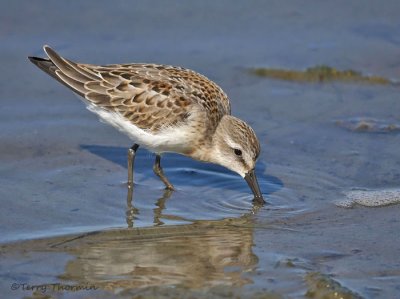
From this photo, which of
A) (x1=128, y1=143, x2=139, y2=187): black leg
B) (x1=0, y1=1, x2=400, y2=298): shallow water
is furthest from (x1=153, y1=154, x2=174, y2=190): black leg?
(x1=128, y1=143, x2=139, y2=187): black leg

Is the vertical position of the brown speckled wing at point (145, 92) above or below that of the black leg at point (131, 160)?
above

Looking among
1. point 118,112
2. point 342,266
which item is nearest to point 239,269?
point 342,266

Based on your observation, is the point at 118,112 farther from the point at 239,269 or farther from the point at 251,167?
the point at 239,269

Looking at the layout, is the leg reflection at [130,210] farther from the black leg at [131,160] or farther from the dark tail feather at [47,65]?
the dark tail feather at [47,65]

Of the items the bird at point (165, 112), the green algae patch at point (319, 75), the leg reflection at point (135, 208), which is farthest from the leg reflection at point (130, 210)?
Result: the green algae patch at point (319, 75)

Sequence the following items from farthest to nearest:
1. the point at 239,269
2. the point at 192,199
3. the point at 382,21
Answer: the point at 382,21 < the point at 192,199 < the point at 239,269

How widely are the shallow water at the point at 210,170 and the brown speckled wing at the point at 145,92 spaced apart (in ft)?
2.39

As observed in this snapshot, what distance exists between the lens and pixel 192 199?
28.9 feet

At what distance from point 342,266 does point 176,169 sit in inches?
115

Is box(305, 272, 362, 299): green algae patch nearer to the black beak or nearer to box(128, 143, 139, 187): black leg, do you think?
the black beak

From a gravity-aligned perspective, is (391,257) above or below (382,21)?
below

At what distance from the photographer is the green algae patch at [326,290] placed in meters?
6.66

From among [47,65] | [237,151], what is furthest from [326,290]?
[47,65]

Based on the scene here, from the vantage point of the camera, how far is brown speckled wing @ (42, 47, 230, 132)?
29.5ft
